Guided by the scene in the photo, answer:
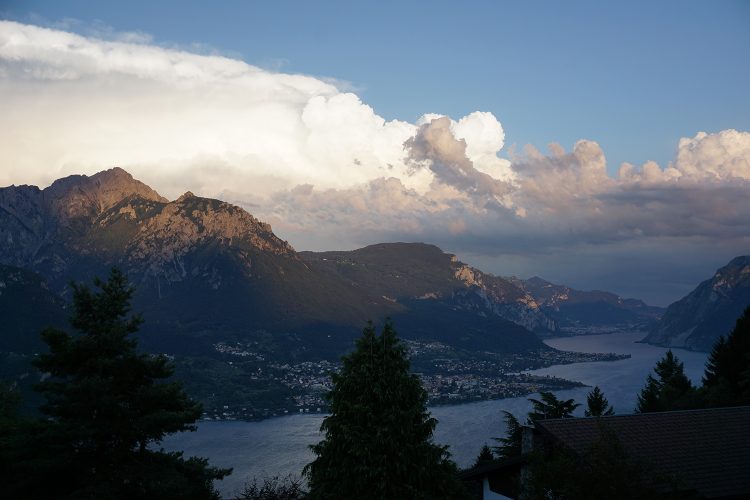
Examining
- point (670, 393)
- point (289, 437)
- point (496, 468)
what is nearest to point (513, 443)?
point (670, 393)

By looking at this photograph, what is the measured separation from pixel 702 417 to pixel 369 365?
14261 millimetres

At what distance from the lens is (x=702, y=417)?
26953 millimetres

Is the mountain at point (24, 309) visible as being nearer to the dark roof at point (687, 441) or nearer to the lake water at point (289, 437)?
the lake water at point (289, 437)

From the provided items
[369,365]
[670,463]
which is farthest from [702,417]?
[369,365]

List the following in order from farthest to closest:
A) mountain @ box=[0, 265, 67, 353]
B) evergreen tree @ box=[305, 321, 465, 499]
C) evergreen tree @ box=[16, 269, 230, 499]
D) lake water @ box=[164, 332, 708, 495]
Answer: mountain @ box=[0, 265, 67, 353] < lake water @ box=[164, 332, 708, 495] < evergreen tree @ box=[16, 269, 230, 499] < evergreen tree @ box=[305, 321, 465, 499]

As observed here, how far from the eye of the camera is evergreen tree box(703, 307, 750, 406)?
43219 millimetres

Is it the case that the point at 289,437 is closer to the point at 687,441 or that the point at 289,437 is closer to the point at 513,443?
the point at 513,443

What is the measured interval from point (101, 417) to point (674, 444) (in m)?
20.7

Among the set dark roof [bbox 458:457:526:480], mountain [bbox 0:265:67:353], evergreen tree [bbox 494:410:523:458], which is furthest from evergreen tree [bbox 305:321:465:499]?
mountain [bbox 0:265:67:353]

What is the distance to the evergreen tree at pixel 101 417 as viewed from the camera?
23.8 m

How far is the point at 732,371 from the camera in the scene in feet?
175

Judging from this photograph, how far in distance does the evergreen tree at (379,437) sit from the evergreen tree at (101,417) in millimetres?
6415

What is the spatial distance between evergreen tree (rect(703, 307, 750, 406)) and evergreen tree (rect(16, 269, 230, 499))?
1327 inches

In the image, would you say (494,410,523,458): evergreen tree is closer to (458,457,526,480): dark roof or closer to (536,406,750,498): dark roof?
(536,406,750,498): dark roof
